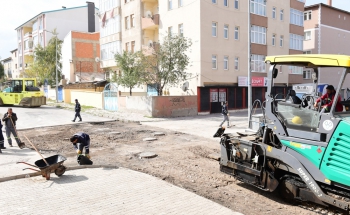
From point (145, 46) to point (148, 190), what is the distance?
2621 cm

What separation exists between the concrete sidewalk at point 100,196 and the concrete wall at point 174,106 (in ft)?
50.5

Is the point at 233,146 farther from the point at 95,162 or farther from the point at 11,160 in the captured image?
the point at 11,160

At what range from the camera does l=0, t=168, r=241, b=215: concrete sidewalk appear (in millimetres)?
6102

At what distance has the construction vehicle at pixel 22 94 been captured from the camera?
2958cm

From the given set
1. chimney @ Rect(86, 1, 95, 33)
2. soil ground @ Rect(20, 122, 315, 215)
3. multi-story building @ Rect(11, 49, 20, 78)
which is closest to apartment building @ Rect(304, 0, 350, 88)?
soil ground @ Rect(20, 122, 315, 215)

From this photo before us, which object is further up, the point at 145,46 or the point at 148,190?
the point at 145,46

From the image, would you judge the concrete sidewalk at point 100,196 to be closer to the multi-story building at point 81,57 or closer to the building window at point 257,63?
the building window at point 257,63

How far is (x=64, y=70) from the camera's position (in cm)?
4825

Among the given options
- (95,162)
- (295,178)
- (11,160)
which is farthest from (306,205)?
(11,160)

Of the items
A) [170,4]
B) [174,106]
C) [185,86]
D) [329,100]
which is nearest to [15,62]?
[170,4]

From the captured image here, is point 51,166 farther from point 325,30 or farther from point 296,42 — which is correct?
point 325,30

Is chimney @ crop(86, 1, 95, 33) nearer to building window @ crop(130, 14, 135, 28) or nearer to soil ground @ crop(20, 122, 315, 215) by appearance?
building window @ crop(130, 14, 135, 28)

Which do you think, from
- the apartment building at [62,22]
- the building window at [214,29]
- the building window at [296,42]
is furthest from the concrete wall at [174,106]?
the apartment building at [62,22]

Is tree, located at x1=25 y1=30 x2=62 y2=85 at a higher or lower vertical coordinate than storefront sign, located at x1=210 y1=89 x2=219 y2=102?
higher
